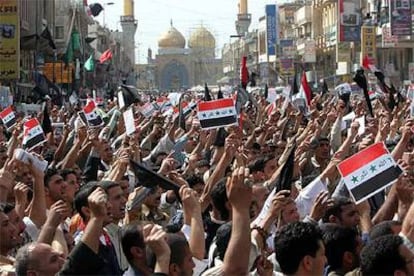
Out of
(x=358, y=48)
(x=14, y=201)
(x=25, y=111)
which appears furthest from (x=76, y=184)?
(x=358, y=48)

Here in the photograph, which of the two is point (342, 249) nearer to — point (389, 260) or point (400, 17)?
point (389, 260)

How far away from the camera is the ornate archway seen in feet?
533

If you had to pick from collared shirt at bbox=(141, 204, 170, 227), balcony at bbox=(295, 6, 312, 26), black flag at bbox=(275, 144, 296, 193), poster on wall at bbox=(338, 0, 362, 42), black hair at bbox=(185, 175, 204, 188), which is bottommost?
collared shirt at bbox=(141, 204, 170, 227)

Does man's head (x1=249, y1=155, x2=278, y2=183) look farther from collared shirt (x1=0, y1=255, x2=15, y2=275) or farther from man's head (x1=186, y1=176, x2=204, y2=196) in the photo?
collared shirt (x1=0, y1=255, x2=15, y2=275)

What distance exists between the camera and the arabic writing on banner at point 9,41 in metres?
37.4

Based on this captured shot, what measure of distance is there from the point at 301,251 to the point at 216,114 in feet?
28.2

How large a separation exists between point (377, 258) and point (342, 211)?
1777 mm

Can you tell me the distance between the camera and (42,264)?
559cm

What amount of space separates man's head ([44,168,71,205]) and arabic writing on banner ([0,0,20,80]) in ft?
94.5

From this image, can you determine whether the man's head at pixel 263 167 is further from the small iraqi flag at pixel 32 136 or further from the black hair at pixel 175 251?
the black hair at pixel 175 251

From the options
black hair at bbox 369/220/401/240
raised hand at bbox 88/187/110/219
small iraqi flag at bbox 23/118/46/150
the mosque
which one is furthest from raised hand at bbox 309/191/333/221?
the mosque

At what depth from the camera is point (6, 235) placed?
21.0 ft

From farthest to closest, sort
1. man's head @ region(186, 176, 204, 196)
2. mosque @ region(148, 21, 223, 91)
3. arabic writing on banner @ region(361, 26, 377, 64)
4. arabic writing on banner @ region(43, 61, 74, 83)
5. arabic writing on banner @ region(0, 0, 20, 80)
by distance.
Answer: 1. mosque @ region(148, 21, 223, 91)
2. arabic writing on banner @ region(361, 26, 377, 64)
3. arabic writing on banner @ region(43, 61, 74, 83)
4. arabic writing on banner @ region(0, 0, 20, 80)
5. man's head @ region(186, 176, 204, 196)

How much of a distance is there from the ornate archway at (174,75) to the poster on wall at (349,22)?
99851mm
